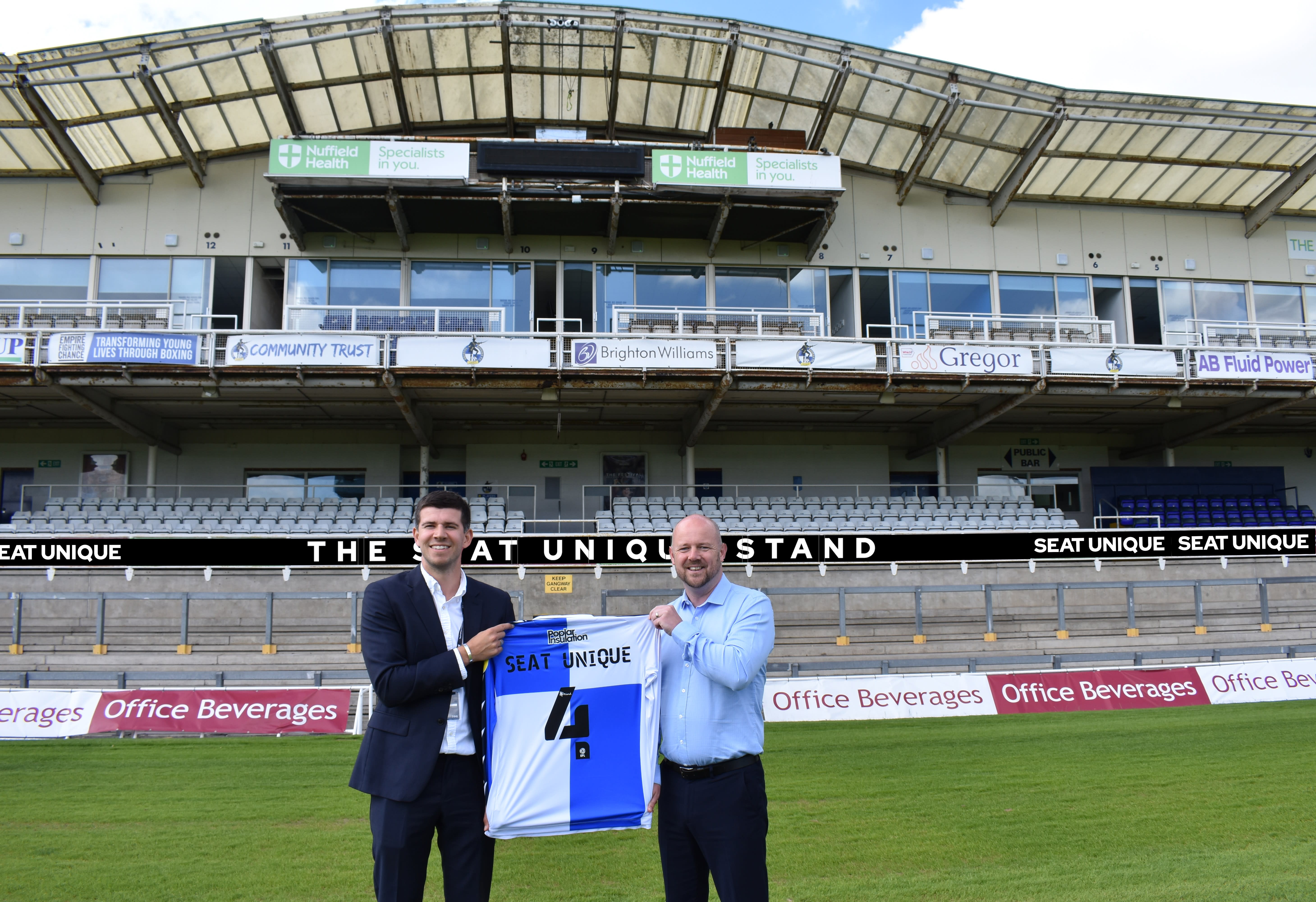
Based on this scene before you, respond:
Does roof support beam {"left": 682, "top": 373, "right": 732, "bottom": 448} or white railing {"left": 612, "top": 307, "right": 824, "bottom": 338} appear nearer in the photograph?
roof support beam {"left": 682, "top": 373, "right": 732, "bottom": 448}

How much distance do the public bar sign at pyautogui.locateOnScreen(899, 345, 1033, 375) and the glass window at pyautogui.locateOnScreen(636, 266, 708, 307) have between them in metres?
6.59

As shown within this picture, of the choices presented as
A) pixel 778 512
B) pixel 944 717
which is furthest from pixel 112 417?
pixel 944 717

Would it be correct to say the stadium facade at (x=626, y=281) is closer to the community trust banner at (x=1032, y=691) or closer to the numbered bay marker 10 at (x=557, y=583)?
the numbered bay marker 10 at (x=557, y=583)

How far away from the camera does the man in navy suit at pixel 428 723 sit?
3.03 metres

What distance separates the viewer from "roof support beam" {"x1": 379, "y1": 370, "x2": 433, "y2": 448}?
742 inches

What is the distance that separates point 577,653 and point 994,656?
1085 centimetres

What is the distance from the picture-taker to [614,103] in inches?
913

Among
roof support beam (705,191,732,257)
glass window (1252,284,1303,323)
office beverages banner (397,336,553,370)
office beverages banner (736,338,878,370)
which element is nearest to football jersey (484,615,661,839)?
office beverages banner (397,336,553,370)

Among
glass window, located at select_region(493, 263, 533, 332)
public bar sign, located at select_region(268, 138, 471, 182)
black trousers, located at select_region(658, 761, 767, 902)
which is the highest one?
public bar sign, located at select_region(268, 138, 471, 182)

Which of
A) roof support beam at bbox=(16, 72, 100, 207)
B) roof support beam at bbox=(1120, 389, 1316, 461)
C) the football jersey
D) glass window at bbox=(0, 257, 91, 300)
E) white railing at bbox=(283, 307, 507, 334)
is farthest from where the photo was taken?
glass window at bbox=(0, 257, 91, 300)

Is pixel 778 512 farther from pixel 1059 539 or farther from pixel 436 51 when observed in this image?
pixel 436 51

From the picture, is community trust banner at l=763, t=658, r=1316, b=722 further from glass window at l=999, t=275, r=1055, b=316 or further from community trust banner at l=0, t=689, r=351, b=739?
glass window at l=999, t=275, r=1055, b=316

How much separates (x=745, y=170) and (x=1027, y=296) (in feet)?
34.6

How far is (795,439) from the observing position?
25.0m
